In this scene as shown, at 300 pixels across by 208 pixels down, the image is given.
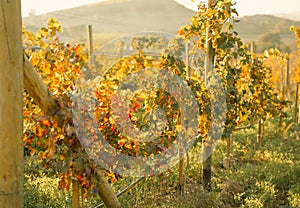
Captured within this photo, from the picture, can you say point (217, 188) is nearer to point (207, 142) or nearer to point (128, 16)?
point (207, 142)

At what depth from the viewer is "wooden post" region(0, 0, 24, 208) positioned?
196 cm

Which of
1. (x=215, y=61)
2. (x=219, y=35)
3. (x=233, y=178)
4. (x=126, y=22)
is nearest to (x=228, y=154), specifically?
(x=233, y=178)

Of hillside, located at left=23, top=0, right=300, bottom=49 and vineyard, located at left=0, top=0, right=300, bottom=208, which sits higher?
hillside, located at left=23, top=0, right=300, bottom=49

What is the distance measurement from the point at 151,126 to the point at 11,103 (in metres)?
2.08

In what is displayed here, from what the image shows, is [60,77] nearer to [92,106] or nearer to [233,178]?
[92,106]

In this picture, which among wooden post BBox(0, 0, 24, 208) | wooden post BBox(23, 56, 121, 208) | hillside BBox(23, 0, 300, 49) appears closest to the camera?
wooden post BBox(0, 0, 24, 208)

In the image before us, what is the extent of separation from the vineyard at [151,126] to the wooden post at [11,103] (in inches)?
0.9

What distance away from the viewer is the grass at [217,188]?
420 cm

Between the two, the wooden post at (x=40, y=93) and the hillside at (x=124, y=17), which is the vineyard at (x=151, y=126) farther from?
the hillside at (x=124, y=17)

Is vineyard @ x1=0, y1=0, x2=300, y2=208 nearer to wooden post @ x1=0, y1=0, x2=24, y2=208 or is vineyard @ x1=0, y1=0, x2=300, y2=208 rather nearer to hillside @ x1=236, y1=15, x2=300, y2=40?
wooden post @ x1=0, y1=0, x2=24, y2=208

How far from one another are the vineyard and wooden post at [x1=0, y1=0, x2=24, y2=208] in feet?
0.08

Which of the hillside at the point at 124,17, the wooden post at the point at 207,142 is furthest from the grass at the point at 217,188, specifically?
the hillside at the point at 124,17

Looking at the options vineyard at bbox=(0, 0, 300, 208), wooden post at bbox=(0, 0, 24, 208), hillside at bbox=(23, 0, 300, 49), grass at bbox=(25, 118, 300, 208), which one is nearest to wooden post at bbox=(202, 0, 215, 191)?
vineyard at bbox=(0, 0, 300, 208)

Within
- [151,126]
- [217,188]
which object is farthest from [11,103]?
[217,188]
